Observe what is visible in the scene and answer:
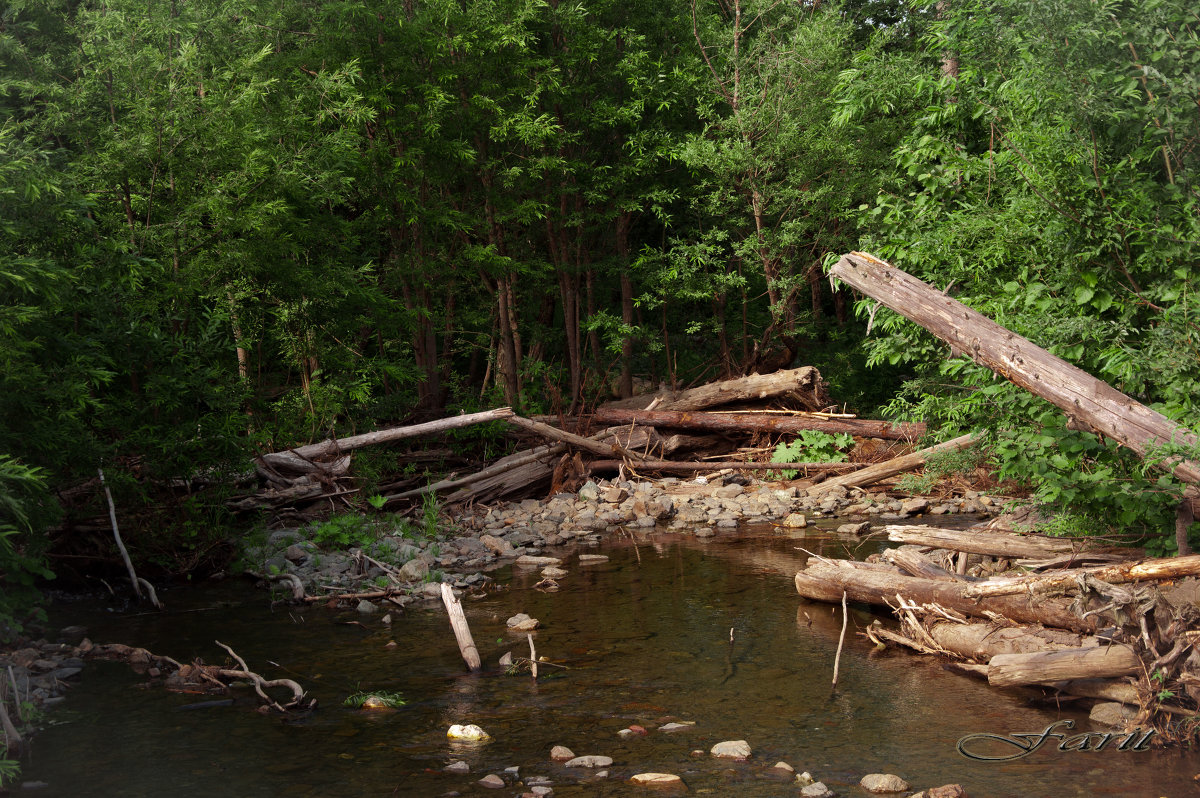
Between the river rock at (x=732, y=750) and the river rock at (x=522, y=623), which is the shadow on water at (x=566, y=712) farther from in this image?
the river rock at (x=522, y=623)

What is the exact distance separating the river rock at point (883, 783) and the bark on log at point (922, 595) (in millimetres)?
2082

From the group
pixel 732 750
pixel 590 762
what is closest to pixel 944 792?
pixel 732 750

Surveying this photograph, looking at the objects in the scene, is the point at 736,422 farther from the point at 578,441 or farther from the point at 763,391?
the point at 578,441

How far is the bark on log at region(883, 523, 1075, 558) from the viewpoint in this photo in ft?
26.7

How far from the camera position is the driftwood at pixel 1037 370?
6.25 m

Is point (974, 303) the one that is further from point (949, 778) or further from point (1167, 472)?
point (949, 778)

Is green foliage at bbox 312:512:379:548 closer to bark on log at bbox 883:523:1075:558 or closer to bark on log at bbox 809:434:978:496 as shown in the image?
bark on log at bbox 883:523:1075:558

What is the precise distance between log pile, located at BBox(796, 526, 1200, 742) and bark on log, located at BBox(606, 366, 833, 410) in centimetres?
931

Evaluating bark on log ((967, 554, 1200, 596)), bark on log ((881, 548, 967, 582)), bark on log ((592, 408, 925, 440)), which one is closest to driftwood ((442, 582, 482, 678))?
bark on log ((881, 548, 967, 582))

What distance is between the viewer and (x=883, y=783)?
5.30 m

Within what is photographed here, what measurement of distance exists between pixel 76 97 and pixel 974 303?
10.6 metres

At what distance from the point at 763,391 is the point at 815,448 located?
1.69m

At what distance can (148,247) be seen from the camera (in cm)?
1035

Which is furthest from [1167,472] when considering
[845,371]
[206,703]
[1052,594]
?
[845,371]
